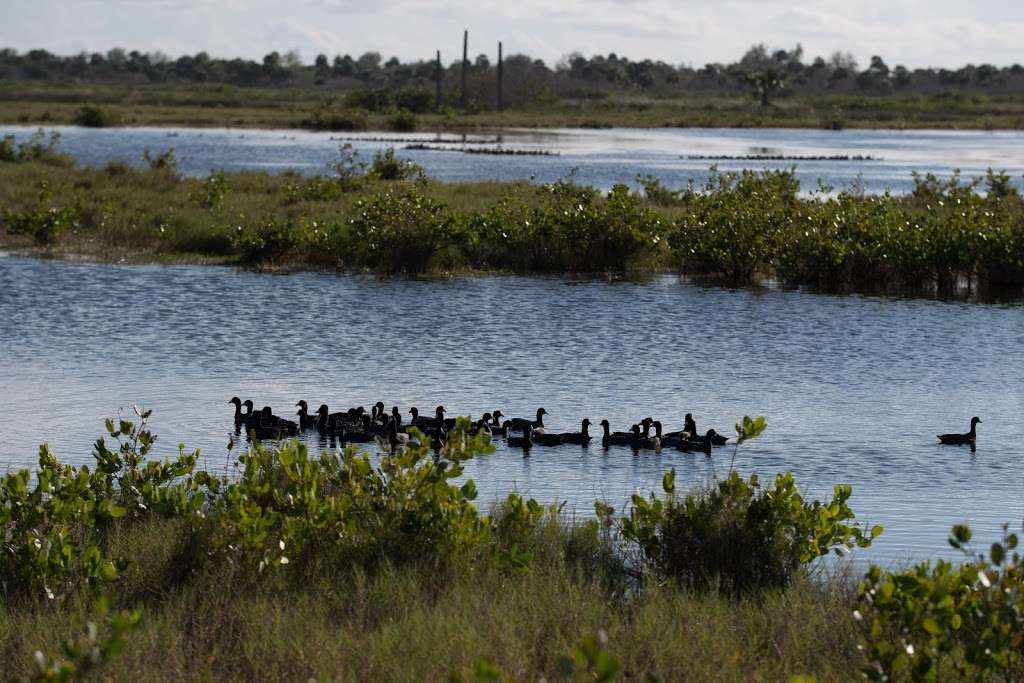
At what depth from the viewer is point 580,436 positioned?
1518 centimetres

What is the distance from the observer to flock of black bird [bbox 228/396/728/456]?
1491 cm

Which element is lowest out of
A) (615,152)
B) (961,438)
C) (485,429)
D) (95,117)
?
(961,438)

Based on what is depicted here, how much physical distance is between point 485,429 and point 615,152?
6511 centimetres

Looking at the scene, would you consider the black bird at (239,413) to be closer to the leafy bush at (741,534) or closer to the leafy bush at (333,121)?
the leafy bush at (741,534)

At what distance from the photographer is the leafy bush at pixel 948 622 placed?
7.00 m

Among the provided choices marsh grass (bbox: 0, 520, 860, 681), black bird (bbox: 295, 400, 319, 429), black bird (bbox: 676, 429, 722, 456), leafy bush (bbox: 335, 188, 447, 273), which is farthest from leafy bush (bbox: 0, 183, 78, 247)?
marsh grass (bbox: 0, 520, 860, 681)

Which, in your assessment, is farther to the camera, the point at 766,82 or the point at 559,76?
the point at 559,76

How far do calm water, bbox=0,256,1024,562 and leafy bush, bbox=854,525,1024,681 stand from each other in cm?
309

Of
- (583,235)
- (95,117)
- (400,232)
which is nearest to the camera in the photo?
(400,232)

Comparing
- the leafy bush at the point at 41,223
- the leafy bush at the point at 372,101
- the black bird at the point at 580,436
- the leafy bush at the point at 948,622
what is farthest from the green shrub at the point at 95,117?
the leafy bush at the point at 948,622

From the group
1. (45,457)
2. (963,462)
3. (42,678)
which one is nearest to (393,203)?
(963,462)

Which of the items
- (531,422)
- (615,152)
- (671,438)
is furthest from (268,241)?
(615,152)

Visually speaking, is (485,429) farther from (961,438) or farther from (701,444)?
(961,438)

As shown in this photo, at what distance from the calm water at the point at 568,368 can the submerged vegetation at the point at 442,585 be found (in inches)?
79.4
